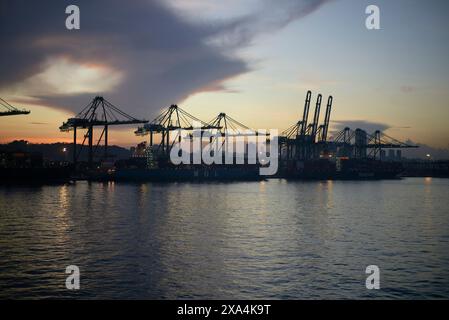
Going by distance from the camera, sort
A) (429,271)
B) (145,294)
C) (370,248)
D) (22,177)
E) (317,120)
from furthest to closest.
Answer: (317,120) → (22,177) → (370,248) → (429,271) → (145,294)

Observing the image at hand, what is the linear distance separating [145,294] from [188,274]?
353 cm

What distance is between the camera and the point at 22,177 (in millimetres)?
109625

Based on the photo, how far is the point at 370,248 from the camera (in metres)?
28.5

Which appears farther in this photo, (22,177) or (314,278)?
(22,177)

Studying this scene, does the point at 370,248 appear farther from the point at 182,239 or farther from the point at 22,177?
the point at 22,177

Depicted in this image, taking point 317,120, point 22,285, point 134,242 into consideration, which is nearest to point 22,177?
point 134,242

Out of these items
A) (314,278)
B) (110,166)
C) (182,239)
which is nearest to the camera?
(314,278)

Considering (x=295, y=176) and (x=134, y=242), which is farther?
(x=295, y=176)

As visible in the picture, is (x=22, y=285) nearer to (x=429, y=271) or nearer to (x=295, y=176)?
(x=429, y=271)

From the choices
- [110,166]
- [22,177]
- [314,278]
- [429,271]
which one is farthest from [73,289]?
[110,166]

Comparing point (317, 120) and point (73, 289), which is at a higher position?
point (317, 120)

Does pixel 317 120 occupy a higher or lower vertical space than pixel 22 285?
higher
